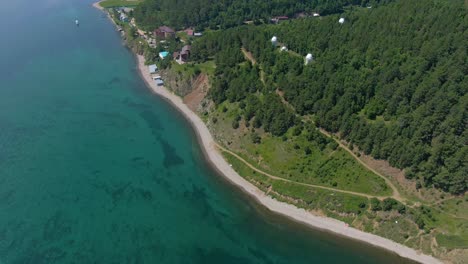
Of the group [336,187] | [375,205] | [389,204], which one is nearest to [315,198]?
[336,187]

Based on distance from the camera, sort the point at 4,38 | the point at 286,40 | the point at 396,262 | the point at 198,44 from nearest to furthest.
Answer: the point at 396,262 < the point at 286,40 < the point at 198,44 < the point at 4,38

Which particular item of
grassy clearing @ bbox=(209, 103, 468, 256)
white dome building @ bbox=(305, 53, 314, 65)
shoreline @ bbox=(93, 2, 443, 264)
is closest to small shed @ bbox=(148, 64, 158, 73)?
shoreline @ bbox=(93, 2, 443, 264)

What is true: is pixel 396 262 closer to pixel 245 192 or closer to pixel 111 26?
pixel 245 192

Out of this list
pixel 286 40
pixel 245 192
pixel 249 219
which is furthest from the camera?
pixel 286 40

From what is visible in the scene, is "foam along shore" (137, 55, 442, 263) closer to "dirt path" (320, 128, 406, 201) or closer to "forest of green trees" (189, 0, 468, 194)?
"dirt path" (320, 128, 406, 201)

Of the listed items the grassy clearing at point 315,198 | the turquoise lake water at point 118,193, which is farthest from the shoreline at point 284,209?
the turquoise lake water at point 118,193

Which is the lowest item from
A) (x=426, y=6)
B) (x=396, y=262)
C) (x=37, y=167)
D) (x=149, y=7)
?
(x=37, y=167)

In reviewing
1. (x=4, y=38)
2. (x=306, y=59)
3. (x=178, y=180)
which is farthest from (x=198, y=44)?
(x=4, y=38)
